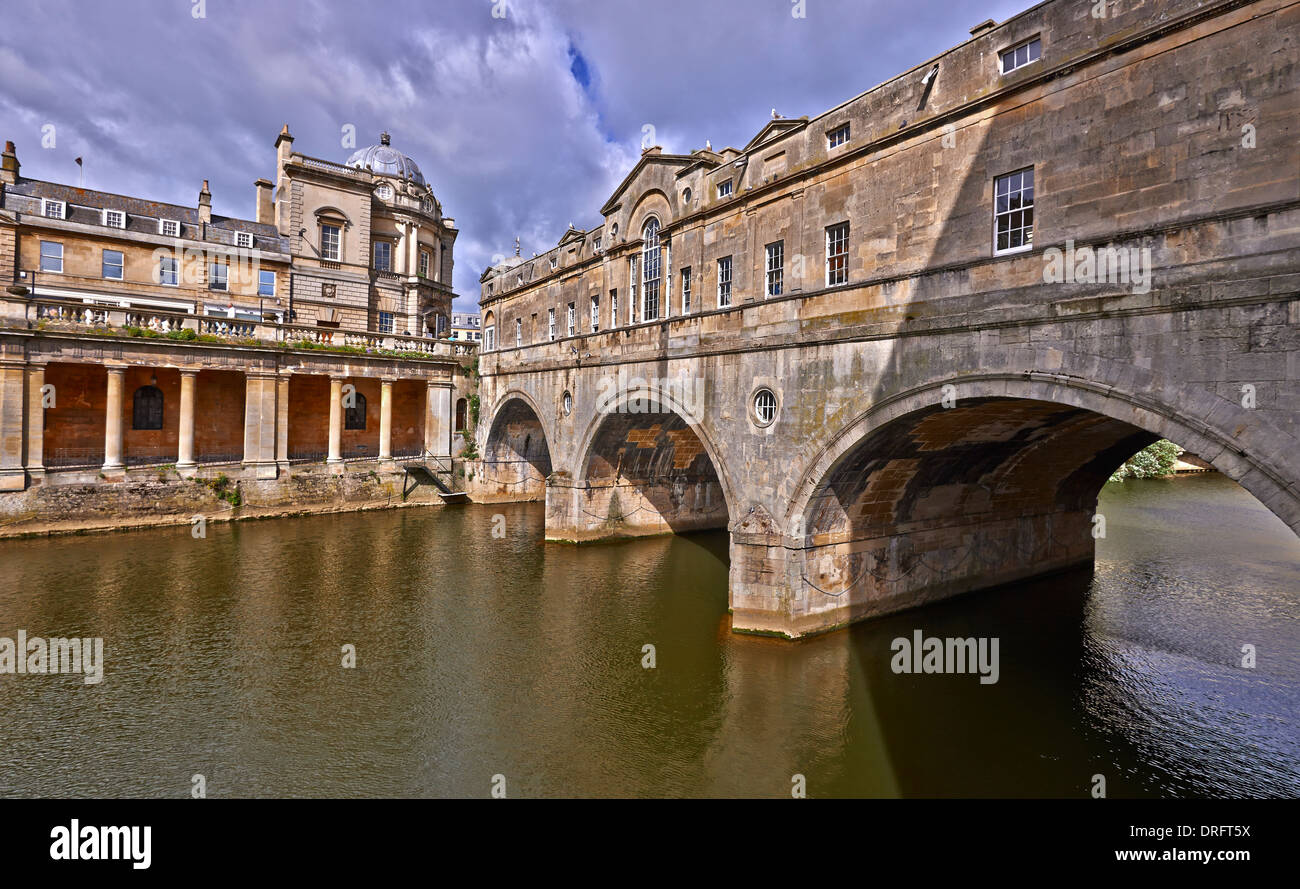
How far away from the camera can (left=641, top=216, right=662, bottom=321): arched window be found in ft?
66.1

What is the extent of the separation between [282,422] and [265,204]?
744 inches

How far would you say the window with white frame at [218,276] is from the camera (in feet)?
105

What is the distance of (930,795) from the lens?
8523 mm

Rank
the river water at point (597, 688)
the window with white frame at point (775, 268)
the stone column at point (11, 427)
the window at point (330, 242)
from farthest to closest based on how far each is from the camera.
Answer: the window at point (330, 242), the stone column at point (11, 427), the window with white frame at point (775, 268), the river water at point (597, 688)

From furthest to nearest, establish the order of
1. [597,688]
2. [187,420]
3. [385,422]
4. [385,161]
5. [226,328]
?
[385,161] < [385,422] < [226,328] < [187,420] < [597,688]

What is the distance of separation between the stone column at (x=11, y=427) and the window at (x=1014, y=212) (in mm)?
29235

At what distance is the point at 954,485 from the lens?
14969 millimetres

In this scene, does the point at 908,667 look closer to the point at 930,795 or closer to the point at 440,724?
the point at 930,795

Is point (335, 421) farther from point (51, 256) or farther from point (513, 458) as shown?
point (51, 256)

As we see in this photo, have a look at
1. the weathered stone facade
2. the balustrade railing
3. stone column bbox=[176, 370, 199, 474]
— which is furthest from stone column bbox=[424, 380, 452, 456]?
the weathered stone facade

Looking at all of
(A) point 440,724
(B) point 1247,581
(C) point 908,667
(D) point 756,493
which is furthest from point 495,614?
(B) point 1247,581

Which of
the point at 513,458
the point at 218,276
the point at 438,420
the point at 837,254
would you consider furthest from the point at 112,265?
the point at 837,254

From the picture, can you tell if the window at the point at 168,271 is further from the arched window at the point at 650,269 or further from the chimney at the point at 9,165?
the arched window at the point at 650,269

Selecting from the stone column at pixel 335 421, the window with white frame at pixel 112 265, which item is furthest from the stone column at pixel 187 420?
the window with white frame at pixel 112 265
